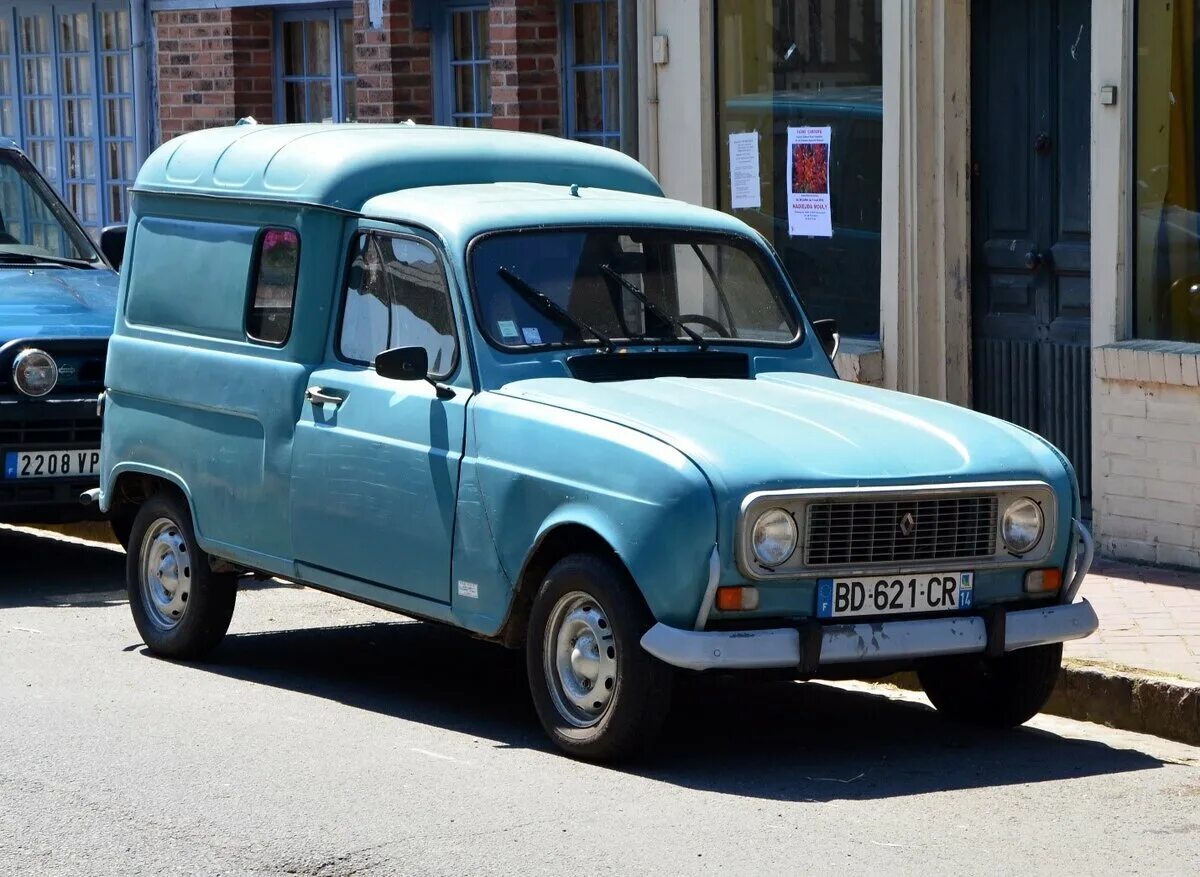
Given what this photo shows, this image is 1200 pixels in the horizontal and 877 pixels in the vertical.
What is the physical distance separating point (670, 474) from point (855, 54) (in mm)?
6026

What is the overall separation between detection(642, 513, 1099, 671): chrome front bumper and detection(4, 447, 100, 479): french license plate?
4784 millimetres

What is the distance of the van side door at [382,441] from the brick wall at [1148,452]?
391cm

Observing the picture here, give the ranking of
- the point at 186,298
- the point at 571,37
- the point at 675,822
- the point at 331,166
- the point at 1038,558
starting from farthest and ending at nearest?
the point at 571,37
the point at 186,298
the point at 331,166
the point at 1038,558
the point at 675,822

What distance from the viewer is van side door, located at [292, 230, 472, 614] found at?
290 inches

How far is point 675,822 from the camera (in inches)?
241

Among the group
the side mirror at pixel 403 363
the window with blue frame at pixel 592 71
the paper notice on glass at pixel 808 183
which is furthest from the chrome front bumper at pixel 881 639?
the window with blue frame at pixel 592 71

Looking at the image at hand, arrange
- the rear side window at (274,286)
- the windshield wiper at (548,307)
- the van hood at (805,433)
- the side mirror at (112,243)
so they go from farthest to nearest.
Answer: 1. the side mirror at (112,243)
2. the rear side window at (274,286)
3. the windshield wiper at (548,307)
4. the van hood at (805,433)

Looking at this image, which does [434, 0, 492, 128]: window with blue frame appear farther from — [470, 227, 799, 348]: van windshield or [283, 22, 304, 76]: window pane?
[470, 227, 799, 348]: van windshield

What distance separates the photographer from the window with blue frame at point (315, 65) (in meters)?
16.2

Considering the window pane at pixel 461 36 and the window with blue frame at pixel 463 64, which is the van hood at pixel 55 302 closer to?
the window with blue frame at pixel 463 64

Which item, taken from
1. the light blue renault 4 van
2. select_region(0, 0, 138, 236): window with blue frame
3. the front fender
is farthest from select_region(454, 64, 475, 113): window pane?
the front fender

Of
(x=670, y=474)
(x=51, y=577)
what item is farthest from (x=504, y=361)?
(x=51, y=577)

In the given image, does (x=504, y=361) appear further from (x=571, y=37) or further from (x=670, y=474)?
(x=571, y=37)

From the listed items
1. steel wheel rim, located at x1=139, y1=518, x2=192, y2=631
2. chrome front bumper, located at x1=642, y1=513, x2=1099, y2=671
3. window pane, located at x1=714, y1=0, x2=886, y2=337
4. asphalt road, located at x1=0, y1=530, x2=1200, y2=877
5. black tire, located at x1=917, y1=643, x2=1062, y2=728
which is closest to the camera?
asphalt road, located at x1=0, y1=530, x2=1200, y2=877
